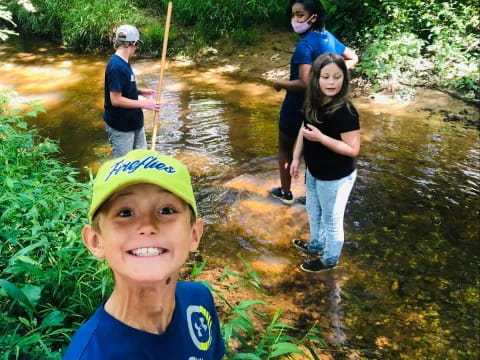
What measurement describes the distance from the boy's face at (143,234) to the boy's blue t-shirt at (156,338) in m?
0.13

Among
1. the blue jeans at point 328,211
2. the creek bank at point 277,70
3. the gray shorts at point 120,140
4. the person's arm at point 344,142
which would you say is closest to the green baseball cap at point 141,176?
the person's arm at point 344,142

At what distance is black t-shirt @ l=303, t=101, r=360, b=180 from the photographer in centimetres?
291

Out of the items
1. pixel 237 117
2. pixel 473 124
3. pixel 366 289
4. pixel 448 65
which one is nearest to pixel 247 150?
pixel 237 117

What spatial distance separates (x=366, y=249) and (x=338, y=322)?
0.96 metres

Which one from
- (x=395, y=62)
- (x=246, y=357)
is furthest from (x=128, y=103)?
(x=395, y=62)

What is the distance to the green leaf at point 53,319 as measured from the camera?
2258 millimetres

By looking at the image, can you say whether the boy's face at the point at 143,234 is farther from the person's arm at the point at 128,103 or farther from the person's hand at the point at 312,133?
the person's arm at the point at 128,103

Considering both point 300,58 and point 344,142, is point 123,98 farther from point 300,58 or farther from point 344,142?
point 344,142

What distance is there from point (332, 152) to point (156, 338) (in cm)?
215

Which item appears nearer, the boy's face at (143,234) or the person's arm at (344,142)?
the boy's face at (143,234)

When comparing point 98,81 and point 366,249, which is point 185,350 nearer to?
point 366,249

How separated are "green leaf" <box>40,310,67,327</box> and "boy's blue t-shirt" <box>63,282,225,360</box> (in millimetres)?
1173

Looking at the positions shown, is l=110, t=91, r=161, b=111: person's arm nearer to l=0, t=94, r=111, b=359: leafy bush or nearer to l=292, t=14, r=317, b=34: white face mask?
l=0, t=94, r=111, b=359: leafy bush

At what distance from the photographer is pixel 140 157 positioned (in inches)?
46.6
